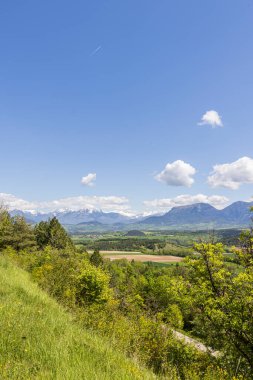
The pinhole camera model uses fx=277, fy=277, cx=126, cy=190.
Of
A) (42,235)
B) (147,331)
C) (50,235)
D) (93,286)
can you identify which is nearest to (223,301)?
(147,331)

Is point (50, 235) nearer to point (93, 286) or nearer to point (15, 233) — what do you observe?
point (15, 233)

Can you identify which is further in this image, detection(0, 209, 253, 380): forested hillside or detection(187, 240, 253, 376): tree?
detection(187, 240, 253, 376): tree

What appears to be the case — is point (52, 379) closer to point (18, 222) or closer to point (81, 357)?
point (81, 357)

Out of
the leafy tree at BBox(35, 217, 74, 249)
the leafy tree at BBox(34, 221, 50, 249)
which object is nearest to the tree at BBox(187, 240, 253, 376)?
the leafy tree at BBox(35, 217, 74, 249)

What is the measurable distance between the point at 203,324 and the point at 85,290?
22135mm

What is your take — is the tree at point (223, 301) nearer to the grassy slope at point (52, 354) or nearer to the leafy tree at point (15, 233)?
the grassy slope at point (52, 354)

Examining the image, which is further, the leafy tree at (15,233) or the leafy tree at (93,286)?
the leafy tree at (15,233)

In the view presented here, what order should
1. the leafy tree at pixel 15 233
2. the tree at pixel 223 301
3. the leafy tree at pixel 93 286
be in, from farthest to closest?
the leafy tree at pixel 15 233 → the leafy tree at pixel 93 286 → the tree at pixel 223 301

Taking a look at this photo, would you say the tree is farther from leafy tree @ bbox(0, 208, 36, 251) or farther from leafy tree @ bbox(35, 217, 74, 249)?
leafy tree @ bbox(35, 217, 74, 249)

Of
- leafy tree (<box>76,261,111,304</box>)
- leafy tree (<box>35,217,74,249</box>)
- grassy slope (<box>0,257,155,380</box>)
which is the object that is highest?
grassy slope (<box>0,257,155,380</box>)

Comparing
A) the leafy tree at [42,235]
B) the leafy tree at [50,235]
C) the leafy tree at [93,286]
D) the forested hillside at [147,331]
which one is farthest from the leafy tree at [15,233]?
the forested hillside at [147,331]

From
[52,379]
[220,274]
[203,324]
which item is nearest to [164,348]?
[203,324]

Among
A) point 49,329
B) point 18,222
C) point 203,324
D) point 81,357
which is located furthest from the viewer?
point 18,222

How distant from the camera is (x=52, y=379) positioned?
13.2 feet
